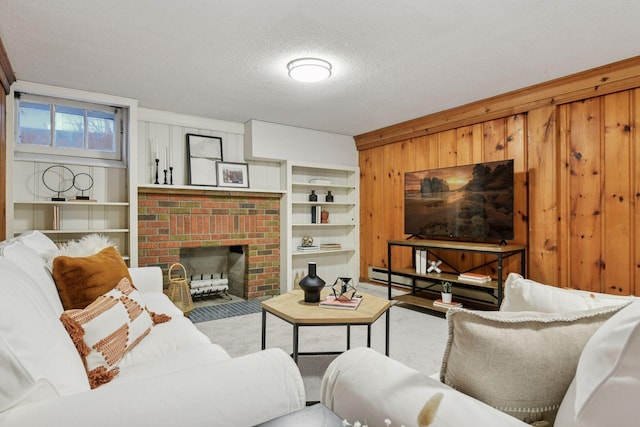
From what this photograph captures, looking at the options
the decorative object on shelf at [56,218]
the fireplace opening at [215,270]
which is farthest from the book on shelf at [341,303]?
the decorative object on shelf at [56,218]

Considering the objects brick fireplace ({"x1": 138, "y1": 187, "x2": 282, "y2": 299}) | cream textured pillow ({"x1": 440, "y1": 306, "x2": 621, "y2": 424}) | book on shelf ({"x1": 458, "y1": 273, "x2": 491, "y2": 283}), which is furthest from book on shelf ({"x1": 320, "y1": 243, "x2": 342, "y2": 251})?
cream textured pillow ({"x1": 440, "y1": 306, "x2": 621, "y2": 424})

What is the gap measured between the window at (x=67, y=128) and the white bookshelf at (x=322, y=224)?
6.73ft

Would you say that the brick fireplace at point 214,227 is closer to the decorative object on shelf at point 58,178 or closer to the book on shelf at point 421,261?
the decorative object on shelf at point 58,178

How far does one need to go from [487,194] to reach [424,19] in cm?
200

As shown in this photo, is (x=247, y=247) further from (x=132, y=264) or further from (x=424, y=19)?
(x=424, y=19)

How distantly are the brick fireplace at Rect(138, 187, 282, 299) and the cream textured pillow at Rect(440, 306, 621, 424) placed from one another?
12.2 feet

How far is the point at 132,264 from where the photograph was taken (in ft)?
11.9

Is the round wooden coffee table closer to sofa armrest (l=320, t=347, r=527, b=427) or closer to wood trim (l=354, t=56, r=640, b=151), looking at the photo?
sofa armrest (l=320, t=347, r=527, b=427)

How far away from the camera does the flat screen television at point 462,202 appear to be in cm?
342

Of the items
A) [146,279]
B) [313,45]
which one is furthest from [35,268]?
[313,45]

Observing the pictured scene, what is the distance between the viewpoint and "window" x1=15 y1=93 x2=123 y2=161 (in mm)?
3373

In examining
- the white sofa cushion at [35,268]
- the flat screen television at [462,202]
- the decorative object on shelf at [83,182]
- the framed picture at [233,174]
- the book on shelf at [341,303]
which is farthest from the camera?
the framed picture at [233,174]

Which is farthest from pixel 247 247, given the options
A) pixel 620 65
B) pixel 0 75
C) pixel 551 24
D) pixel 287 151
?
pixel 620 65

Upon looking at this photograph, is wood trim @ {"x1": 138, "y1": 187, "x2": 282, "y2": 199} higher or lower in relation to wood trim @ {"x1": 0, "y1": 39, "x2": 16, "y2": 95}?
lower
